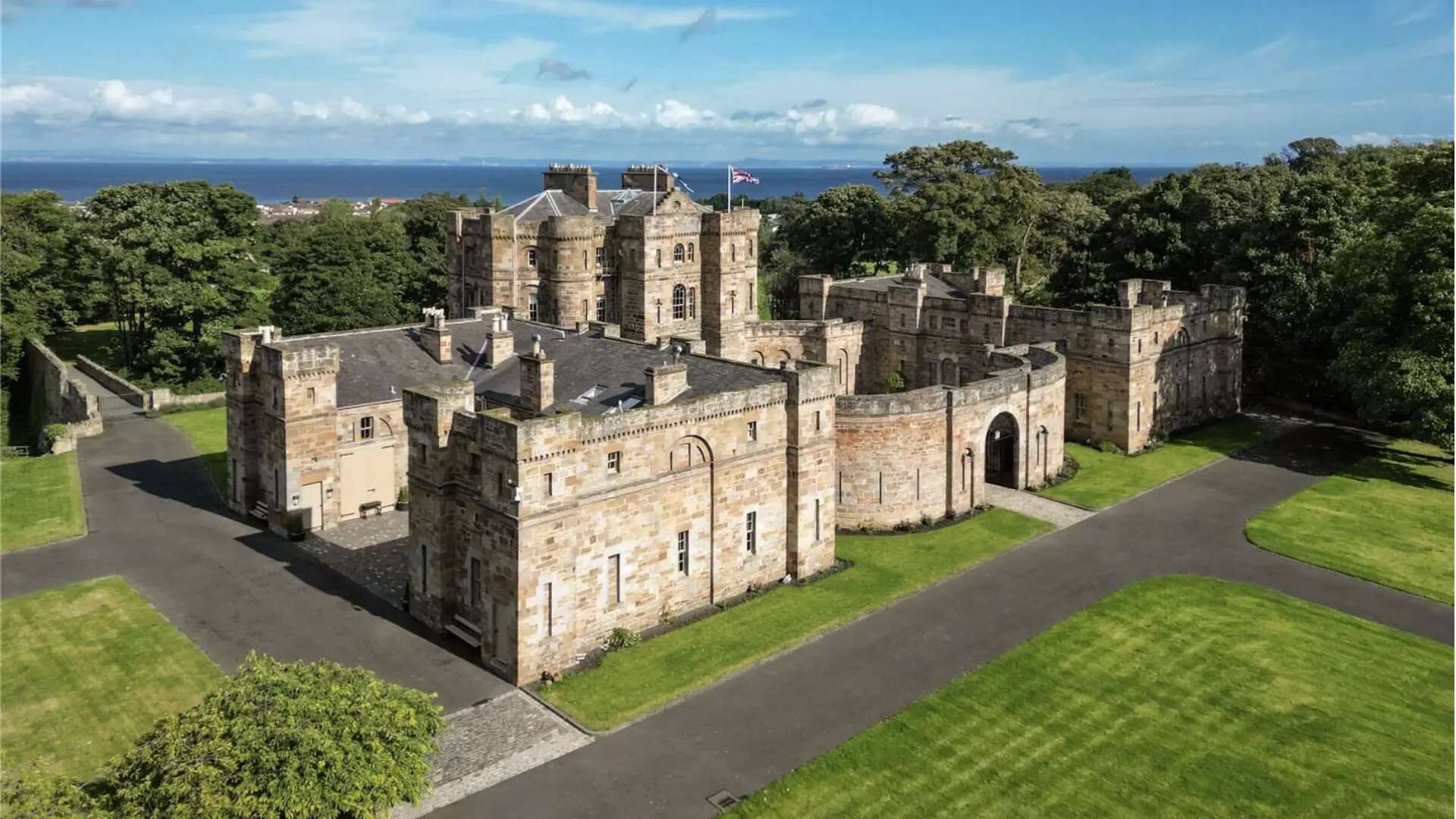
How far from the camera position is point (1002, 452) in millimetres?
49281

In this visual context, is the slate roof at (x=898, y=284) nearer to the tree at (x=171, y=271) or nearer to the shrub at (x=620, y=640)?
the shrub at (x=620, y=640)

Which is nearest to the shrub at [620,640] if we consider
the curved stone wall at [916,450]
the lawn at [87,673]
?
the lawn at [87,673]

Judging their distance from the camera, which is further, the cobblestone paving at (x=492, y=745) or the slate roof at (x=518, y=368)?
the slate roof at (x=518, y=368)

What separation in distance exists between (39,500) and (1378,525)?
190 feet

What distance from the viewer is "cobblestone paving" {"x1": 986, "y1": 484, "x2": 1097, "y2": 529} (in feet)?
145

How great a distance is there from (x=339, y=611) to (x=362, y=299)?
3920cm

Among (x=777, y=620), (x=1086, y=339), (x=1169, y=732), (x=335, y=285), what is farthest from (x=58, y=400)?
(x=1169, y=732)

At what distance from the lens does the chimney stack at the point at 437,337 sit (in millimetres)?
45156

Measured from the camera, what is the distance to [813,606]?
34.9m

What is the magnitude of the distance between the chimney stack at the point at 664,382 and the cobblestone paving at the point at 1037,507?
18.1 metres

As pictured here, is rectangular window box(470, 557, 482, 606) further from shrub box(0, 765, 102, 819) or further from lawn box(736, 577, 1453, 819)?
shrub box(0, 765, 102, 819)

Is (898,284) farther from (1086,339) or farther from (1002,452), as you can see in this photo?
(1002,452)

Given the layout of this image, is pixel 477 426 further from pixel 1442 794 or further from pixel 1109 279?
pixel 1109 279

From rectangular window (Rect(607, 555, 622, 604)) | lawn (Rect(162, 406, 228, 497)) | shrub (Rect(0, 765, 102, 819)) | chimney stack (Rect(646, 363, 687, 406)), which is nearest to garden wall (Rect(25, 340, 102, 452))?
lawn (Rect(162, 406, 228, 497))
